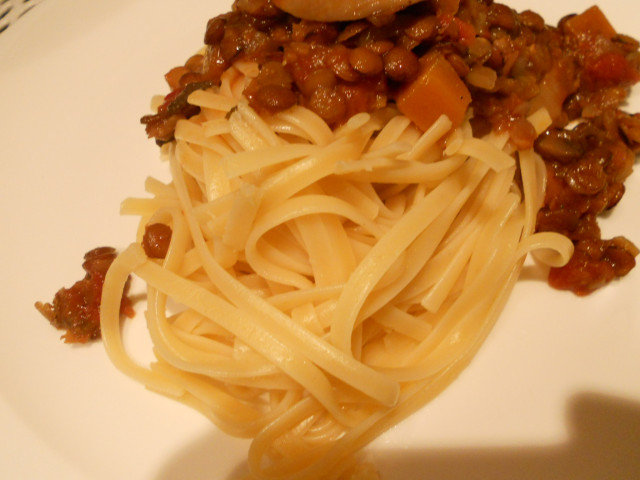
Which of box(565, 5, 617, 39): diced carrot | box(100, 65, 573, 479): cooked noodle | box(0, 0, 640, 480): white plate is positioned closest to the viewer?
box(0, 0, 640, 480): white plate

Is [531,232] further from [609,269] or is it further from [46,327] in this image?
[46,327]

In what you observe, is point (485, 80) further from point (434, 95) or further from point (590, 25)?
point (590, 25)

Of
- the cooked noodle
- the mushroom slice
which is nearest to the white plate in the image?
the cooked noodle

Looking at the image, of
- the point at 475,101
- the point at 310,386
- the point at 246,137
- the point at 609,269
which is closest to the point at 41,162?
the point at 246,137

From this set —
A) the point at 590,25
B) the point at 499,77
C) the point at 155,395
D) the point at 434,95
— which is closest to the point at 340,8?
the point at 434,95

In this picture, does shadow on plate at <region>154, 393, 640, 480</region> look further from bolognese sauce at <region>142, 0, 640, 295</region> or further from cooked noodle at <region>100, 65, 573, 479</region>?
bolognese sauce at <region>142, 0, 640, 295</region>

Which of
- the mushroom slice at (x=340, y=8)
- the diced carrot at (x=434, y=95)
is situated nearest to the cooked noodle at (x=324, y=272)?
the diced carrot at (x=434, y=95)
